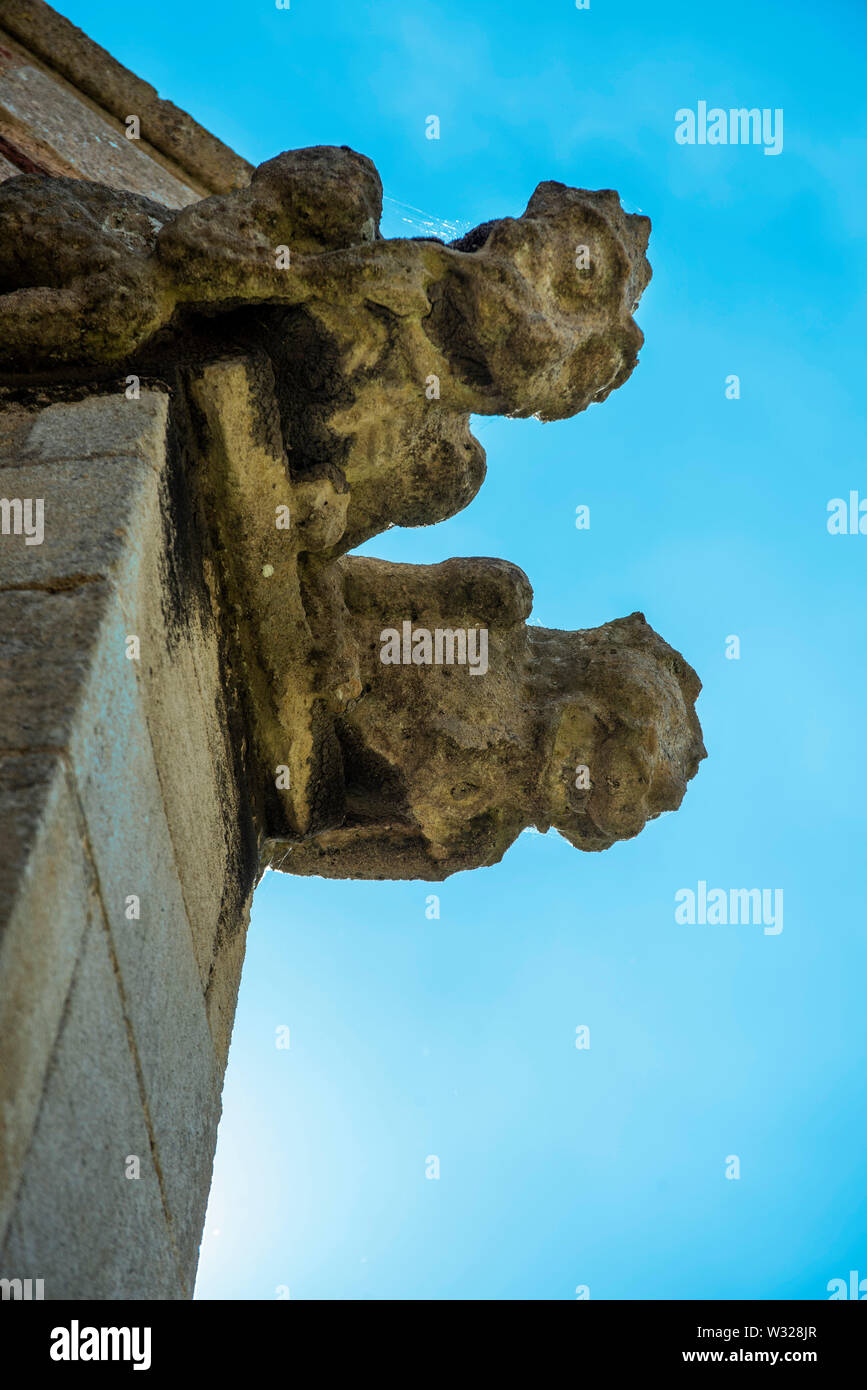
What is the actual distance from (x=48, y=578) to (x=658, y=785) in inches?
68.5

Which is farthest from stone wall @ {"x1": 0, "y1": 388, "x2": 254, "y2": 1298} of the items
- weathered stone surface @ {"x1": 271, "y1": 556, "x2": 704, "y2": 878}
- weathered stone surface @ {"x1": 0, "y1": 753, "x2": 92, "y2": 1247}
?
weathered stone surface @ {"x1": 271, "y1": 556, "x2": 704, "y2": 878}

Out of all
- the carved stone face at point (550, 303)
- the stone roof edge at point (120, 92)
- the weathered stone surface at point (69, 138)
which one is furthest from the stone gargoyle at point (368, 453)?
the stone roof edge at point (120, 92)

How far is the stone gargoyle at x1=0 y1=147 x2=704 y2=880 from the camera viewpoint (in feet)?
7.82

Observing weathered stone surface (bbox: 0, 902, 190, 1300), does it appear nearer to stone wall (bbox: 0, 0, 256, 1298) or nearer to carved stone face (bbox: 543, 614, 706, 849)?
stone wall (bbox: 0, 0, 256, 1298)

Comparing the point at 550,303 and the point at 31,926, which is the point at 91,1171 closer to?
the point at 31,926

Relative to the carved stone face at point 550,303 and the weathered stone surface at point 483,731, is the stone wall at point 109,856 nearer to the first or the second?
the weathered stone surface at point 483,731

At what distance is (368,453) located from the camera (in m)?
2.72

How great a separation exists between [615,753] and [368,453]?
3.33 ft

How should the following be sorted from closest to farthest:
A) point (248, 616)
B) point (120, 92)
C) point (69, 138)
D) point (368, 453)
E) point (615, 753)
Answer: point (248, 616), point (368, 453), point (615, 753), point (69, 138), point (120, 92)

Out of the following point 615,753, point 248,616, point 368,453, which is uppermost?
point 368,453

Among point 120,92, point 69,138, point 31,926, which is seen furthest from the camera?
point 120,92

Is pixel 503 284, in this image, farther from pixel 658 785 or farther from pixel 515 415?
pixel 658 785

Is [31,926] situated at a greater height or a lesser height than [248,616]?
lesser

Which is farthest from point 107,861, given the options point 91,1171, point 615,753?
point 615,753
